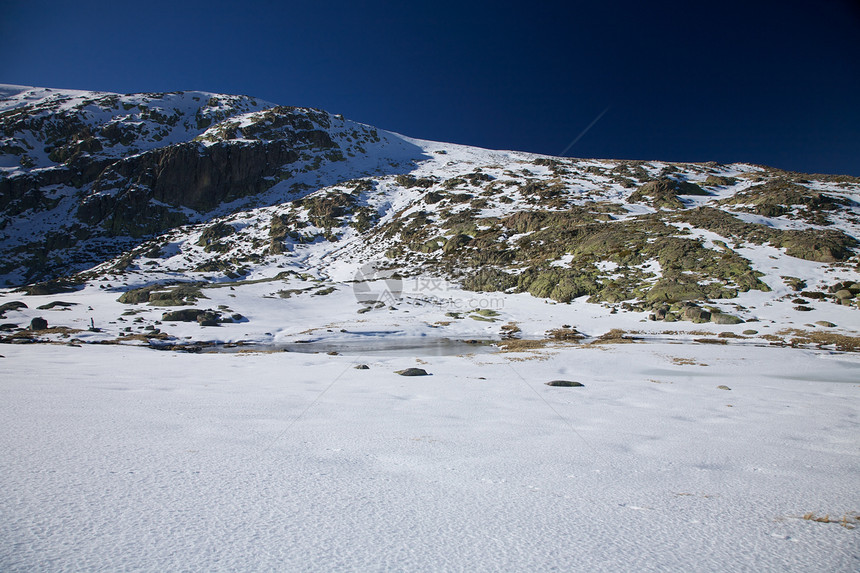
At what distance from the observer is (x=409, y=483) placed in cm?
242

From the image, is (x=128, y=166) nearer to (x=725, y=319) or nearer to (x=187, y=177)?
(x=187, y=177)

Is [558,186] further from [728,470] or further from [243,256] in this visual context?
[728,470]

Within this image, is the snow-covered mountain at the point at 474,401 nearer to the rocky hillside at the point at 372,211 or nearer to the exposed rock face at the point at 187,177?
the rocky hillside at the point at 372,211

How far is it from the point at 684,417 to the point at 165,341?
2139 centimetres

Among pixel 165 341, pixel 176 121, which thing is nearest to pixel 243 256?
pixel 165 341

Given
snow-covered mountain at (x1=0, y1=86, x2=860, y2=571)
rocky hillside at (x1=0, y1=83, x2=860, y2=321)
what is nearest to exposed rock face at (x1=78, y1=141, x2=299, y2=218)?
rocky hillside at (x1=0, y1=83, x2=860, y2=321)

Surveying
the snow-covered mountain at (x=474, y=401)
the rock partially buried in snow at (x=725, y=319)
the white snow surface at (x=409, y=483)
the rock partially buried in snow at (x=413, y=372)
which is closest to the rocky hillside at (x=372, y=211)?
the snow-covered mountain at (x=474, y=401)

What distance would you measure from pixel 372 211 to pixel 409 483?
60.2 metres

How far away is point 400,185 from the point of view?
69.6m

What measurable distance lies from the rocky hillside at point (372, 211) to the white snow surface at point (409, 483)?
21.1 m

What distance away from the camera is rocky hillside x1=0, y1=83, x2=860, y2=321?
91.5 feet

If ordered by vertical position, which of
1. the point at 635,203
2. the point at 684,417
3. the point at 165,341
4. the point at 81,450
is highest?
the point at 635,203

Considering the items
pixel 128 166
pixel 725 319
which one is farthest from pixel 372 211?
pixel 128 166

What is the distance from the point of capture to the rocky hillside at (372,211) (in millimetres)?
27891
